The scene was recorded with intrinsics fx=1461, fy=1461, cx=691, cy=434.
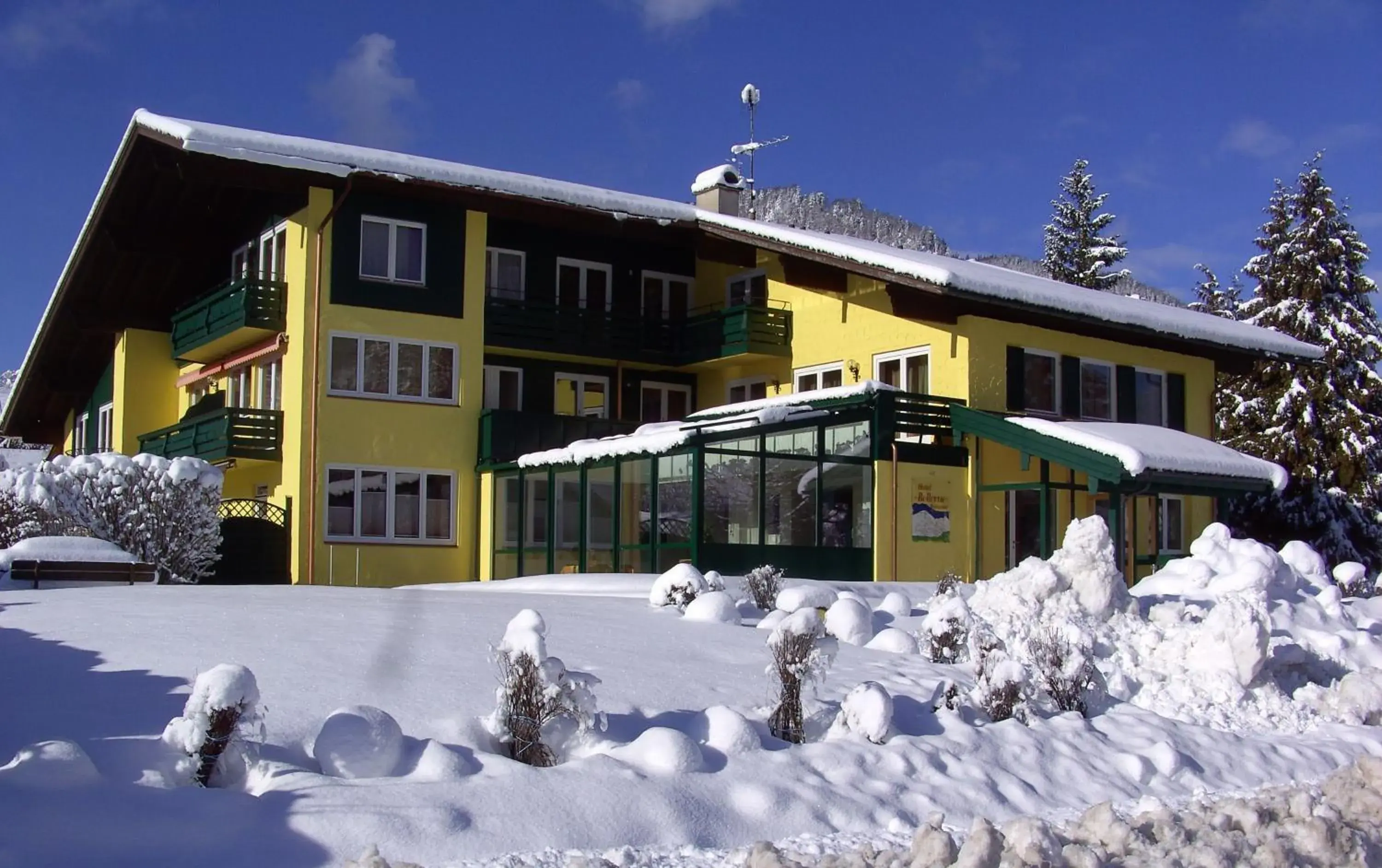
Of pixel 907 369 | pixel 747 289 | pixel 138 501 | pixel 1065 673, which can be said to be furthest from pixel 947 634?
pixel 747 289

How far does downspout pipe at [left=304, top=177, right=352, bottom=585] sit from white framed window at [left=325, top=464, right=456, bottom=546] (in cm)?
29

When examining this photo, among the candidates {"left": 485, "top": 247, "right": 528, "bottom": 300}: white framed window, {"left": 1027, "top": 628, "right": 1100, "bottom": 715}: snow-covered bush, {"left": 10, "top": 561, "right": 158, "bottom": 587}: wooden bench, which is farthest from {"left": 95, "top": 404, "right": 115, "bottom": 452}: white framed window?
{"left": 1027, "top": 628, "right": 1100, "bottom": 715}: snow-covered bush

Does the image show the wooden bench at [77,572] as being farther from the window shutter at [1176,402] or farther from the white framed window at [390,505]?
the window shutter at [1176,402]

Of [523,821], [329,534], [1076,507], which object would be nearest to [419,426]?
[329,534]

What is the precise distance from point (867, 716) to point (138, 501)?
1341 centimetres

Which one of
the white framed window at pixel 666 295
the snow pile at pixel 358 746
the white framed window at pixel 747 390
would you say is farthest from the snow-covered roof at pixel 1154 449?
the snow pile at pixel 358 746

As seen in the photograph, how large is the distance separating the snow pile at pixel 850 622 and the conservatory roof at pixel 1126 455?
8.80 meters

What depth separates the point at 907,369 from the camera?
83.8 feet

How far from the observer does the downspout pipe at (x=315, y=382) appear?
24312 mm

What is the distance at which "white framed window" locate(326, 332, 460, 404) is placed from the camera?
985 inches

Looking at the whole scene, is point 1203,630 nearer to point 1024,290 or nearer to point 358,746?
point 358,746

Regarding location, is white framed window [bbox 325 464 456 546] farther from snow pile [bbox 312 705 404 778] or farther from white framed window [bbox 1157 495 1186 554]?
snow pile [bbox 312 705 404 778]

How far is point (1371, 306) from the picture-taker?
1380 inches

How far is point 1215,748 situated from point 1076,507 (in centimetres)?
1482
